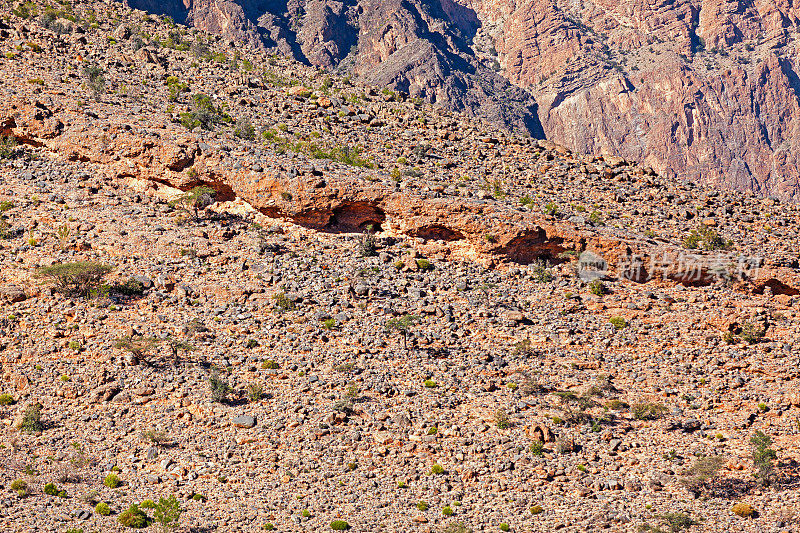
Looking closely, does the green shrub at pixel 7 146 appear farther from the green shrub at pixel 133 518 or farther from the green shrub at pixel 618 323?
the green shrub at pixel 618 323

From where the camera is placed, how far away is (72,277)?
32656 mm

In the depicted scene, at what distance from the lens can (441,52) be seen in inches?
6176

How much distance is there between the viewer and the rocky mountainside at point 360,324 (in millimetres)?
26062

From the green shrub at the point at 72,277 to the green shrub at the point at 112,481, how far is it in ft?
31.8

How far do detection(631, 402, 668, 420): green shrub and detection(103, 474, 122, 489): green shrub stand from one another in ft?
63.0

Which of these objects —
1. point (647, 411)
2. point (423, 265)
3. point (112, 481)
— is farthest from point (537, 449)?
point (112, 481)

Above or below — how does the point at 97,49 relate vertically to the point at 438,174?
above

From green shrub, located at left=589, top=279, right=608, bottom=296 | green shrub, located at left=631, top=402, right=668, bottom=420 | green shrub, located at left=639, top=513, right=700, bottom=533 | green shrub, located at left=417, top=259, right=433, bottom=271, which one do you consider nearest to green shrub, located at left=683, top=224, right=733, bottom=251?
green shrub, located at left=589, top=279, right=608, bottom=296

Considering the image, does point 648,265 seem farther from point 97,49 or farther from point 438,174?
point 97,49

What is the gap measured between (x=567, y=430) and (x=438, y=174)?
18218 mm

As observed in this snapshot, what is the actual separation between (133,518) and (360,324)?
1241 cm

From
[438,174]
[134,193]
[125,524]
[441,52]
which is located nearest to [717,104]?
[441,52]

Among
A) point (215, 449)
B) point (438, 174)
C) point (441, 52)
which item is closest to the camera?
point (215, 449)

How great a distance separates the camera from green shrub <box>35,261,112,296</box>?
3253 cm
